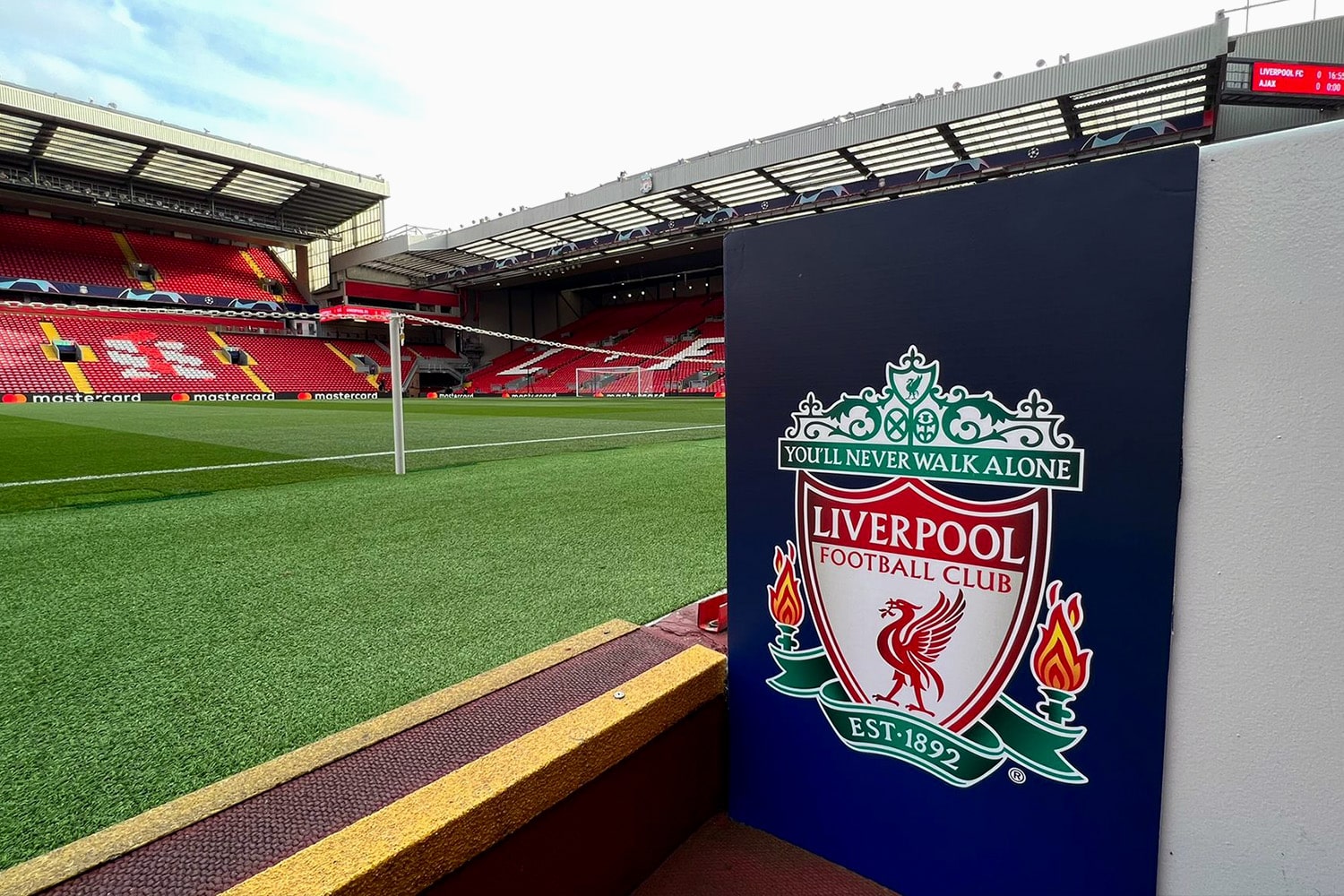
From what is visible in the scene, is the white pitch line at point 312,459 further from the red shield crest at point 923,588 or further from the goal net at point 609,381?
the goal net at point 609,381

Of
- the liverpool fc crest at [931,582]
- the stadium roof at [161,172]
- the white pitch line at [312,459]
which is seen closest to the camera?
the liverpool fc crest at [931,582]

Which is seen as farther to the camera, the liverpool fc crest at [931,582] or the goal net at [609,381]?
the goal net at [609,381]

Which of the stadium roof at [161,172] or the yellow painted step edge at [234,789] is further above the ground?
the stadium roof at [161,172]

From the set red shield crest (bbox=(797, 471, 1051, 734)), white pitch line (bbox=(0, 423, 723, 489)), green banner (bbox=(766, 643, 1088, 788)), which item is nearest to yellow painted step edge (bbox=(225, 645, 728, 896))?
green banner (bbox=(766, 643, 1088, 788))

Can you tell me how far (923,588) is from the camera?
39.7 inches

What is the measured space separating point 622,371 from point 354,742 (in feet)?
103

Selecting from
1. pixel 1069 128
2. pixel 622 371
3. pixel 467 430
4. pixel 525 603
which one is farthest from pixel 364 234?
pixel 525 603

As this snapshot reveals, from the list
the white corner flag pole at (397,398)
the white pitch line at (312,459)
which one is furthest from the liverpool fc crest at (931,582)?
the white pitch line at (312,459)

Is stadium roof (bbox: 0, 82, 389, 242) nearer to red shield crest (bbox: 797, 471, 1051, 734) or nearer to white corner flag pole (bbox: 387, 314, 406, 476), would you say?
white corner flag pole (bbox: 387, 314, 406, 476)

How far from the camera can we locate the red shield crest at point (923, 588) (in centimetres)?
92

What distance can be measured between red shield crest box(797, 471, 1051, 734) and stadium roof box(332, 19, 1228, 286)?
1702cm

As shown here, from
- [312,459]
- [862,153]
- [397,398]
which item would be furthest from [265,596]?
[862,153]

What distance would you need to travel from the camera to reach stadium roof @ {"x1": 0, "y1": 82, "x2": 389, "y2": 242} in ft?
77.0

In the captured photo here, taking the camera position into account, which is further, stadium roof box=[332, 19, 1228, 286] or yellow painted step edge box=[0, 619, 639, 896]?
stadium roof box=[332, 19, 1228, 286]
